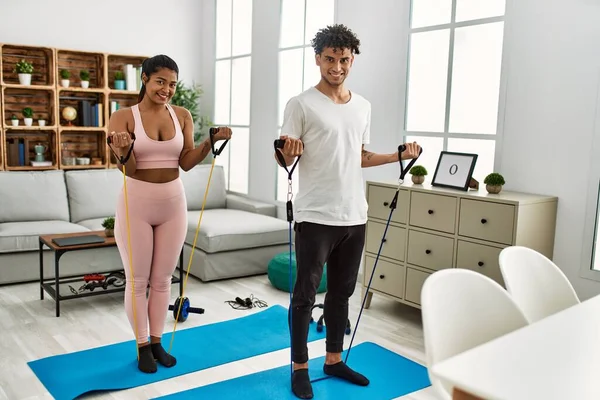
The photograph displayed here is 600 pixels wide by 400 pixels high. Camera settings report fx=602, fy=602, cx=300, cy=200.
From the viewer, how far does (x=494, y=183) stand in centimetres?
348

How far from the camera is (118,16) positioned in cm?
615

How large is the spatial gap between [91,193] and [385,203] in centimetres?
264

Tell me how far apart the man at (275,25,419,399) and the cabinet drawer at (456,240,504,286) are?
989 mm

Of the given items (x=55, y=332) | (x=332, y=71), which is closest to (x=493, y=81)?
(x=332, y=71)

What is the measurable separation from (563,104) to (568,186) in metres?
0.46

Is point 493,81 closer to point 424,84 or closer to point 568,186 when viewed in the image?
point 424,84

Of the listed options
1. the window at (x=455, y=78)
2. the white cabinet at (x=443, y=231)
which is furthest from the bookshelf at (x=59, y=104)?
the white cabinet at (x=443, y=231)

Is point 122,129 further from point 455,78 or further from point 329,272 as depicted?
point 455,78

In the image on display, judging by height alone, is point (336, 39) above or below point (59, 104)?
above

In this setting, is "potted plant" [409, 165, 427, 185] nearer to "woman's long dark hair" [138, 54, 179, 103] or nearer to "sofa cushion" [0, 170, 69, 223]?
"woman's long dark hair" [138, 54, 179, 103]

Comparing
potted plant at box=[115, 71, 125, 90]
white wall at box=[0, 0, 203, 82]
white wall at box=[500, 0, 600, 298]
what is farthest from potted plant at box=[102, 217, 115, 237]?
white wall at box=[500, 0, 600, 298]

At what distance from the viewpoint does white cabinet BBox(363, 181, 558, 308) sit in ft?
11.0

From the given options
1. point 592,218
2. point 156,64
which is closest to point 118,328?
point 156,64

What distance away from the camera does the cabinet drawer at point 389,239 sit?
153 inches
